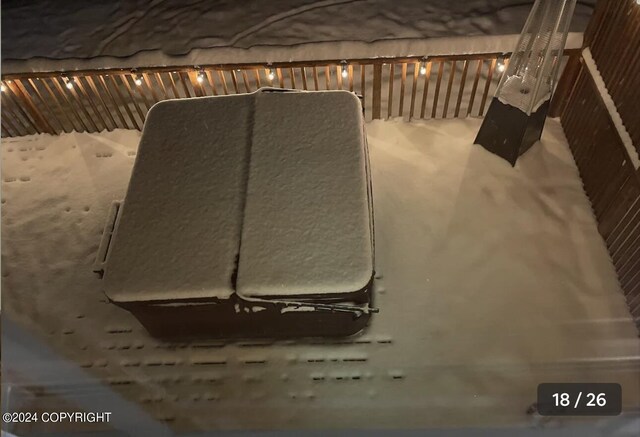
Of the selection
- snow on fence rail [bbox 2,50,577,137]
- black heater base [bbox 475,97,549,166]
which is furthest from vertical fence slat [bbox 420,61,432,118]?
black heater base [bbox 475,97,549,166]

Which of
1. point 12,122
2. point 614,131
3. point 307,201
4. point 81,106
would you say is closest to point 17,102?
point 12,122

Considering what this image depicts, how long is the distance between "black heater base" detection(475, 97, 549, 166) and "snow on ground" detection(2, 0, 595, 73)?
1.23 m

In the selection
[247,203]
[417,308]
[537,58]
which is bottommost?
[417,308]

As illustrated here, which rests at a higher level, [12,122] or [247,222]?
[247,222]

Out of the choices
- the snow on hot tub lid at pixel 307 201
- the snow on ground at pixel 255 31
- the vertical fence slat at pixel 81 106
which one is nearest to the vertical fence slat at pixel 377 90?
the snow on hot tub lid at pixel 307 201

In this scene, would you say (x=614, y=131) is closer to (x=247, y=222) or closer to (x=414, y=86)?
(x=414, y=86)

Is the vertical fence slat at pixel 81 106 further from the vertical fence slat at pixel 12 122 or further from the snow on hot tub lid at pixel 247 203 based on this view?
the snow on hot tub lid at pixel 247 203

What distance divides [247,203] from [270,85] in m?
1.54

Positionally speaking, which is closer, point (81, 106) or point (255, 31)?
point (81, 106)

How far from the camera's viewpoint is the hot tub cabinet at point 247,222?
274 centimetres

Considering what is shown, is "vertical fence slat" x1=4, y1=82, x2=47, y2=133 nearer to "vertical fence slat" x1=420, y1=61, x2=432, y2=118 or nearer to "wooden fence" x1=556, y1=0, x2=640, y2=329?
"vertical fence slat" x1=420, y1=61, x2=432, y2=118

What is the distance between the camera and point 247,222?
2.90m

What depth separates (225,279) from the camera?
8.95 ft

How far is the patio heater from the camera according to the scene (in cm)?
335
